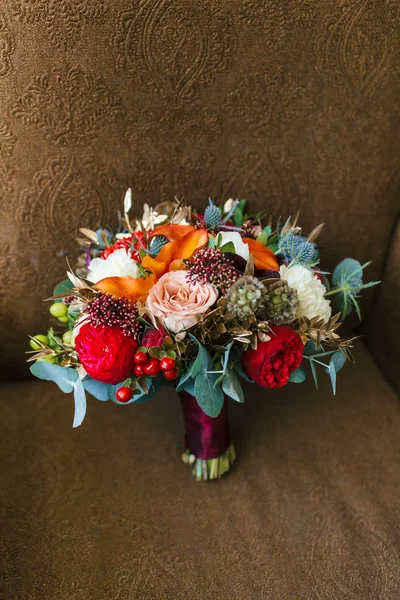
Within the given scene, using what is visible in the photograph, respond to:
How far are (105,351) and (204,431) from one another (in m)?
0.31

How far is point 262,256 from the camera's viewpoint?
636 mm

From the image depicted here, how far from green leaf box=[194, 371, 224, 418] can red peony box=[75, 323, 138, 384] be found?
9 cm

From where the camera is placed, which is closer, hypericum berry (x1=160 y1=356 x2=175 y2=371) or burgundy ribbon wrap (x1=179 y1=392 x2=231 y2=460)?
hypericum berry (x1=160 y1=356 x2=175 y2=371)

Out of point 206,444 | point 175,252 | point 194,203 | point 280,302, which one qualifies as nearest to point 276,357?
point 280,302

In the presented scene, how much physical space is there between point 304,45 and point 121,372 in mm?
600

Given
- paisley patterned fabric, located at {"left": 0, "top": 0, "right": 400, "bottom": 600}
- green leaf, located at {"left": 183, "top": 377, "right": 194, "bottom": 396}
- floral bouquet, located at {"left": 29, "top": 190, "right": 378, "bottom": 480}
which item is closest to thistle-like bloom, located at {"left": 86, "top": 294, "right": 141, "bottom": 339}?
floral bouquet, located at {"left": 29, "top": 190, "right": 378, "bottom": 480}

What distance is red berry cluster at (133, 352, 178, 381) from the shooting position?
56cm

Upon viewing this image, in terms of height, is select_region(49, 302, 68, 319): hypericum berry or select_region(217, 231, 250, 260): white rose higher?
select_region(217, 231, 250, 260): white rose

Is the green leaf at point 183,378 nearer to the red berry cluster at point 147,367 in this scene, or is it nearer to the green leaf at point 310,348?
the red berry cluster at point 147,367

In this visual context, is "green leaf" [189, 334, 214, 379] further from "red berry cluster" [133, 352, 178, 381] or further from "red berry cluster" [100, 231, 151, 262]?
"red berry cluster" [100, 231, 151, 262]

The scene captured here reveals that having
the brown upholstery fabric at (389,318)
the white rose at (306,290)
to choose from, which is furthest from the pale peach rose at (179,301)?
the brown upholstery fabric at (389,318)

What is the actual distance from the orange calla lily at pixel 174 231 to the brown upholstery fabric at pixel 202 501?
413mm

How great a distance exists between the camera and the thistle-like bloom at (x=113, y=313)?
560mm

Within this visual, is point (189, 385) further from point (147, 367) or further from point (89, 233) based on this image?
point (89, 233)
